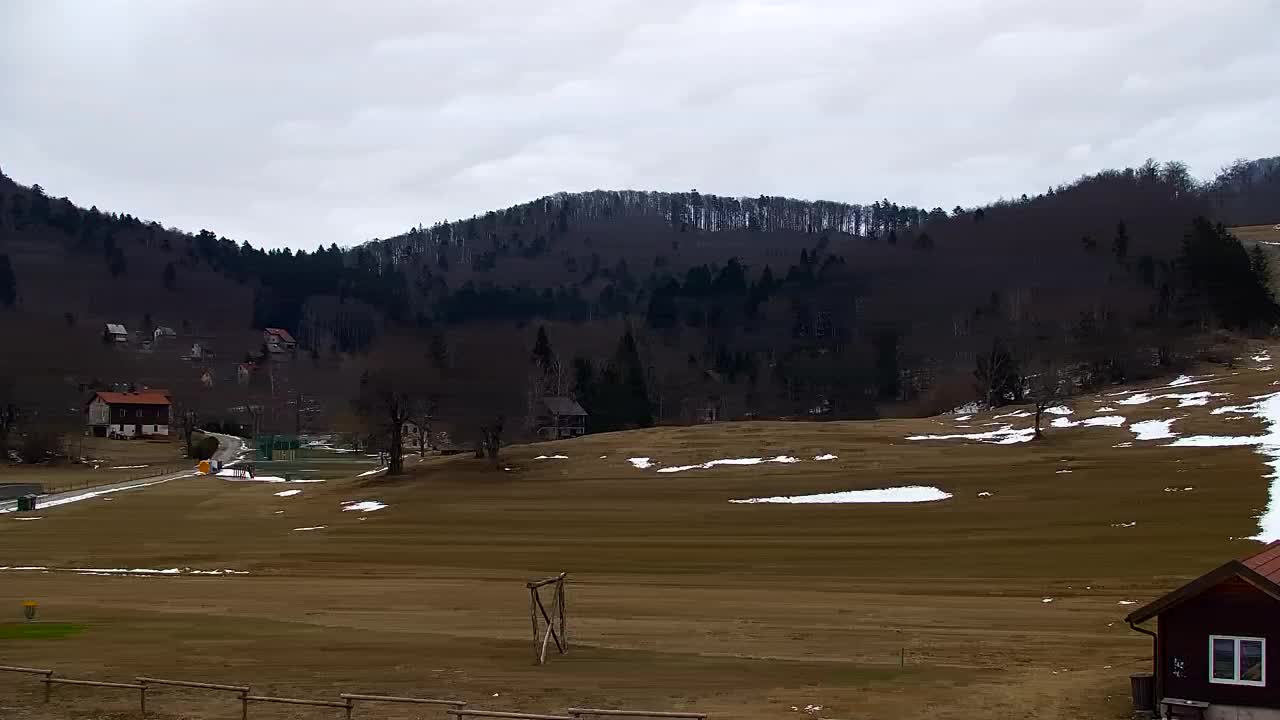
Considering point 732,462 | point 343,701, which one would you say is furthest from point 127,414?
point 343,701

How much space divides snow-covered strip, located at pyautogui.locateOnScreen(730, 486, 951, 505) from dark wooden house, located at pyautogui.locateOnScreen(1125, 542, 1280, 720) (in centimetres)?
3739

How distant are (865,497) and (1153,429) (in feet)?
91.0

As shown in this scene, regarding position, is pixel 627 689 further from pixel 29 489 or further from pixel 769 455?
pixel 29 489

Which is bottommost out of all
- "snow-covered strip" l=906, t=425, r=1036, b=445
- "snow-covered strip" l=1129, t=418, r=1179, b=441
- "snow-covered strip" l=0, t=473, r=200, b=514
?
"snow-covered strip" l=0, t=473, r=200, b=514

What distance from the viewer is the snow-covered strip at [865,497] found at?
62.0m

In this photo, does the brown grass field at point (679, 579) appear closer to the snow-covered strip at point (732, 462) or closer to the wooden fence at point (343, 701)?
the wooden fence at point (343, 701)

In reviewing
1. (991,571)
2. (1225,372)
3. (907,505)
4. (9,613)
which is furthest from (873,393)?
(9,613)

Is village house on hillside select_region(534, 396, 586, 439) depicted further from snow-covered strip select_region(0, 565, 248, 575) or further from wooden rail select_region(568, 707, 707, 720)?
wooden rail select_region(568, 707, 707, 720)

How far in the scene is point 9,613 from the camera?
123 feet

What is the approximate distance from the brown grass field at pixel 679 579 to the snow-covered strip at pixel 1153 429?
98cm

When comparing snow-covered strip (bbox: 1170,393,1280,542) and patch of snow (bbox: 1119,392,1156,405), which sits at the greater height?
patch of snow (bbox: 1119,392,1156,405)

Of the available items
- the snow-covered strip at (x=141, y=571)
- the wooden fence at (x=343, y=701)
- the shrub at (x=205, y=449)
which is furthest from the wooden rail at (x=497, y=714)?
the shrub at (x=205, y=449)

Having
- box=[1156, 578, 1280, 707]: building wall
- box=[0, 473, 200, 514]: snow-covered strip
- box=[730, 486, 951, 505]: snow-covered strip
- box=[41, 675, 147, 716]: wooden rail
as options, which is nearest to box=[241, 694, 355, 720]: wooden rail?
box=[41, 675, 147, 716]: wooden rail

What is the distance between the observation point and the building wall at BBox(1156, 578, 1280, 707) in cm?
2273
